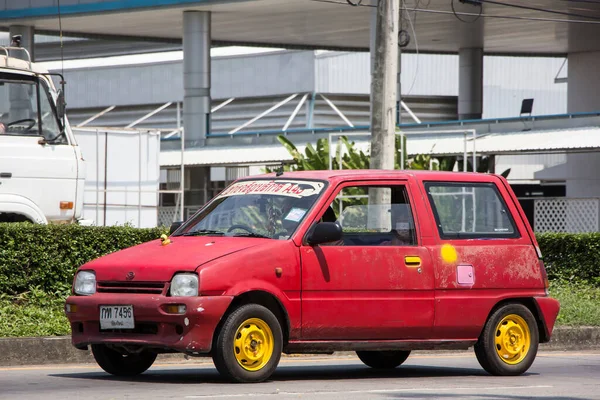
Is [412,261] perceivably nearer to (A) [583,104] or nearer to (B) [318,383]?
(B) [318,383]

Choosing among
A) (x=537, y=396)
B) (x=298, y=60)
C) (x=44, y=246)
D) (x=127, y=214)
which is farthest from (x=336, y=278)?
(x=298, y=60)

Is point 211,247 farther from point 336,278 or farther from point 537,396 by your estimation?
point 537,396

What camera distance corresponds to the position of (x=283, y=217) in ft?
34.1

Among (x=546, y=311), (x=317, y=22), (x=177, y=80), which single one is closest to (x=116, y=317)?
(x=546, y=311)

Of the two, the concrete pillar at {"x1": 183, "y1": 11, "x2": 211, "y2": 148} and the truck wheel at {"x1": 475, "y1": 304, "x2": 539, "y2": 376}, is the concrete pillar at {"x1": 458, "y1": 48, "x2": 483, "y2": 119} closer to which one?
the concrete pillar at {"x1": 183, "y1": 11, "x2": 211, "y2": 148}

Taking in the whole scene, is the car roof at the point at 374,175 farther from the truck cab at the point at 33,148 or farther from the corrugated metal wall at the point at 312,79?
the corrugated metal wall at the point at 312,79

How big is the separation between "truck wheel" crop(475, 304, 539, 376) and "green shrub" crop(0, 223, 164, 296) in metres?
6.03

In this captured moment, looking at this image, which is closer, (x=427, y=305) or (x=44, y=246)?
(x=427, y=305)

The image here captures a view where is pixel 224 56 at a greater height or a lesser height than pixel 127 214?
greater

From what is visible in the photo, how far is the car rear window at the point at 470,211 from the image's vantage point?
11117mm

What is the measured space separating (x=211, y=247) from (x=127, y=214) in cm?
1364

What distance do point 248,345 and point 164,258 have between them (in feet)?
3.08

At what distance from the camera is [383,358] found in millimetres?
12008

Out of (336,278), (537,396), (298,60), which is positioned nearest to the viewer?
(537,396)
